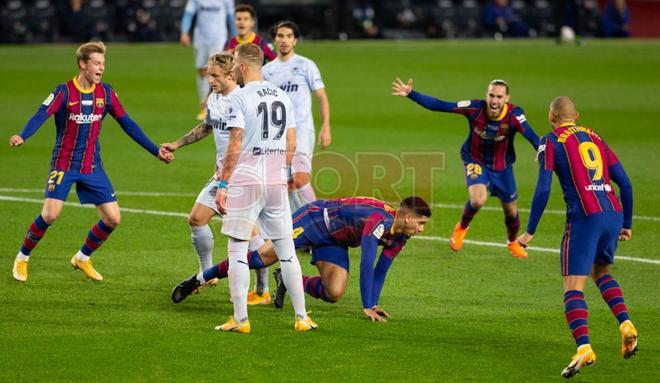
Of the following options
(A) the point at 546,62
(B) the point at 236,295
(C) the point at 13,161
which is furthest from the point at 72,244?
(A) the point at 546,62

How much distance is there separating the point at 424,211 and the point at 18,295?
143 inches

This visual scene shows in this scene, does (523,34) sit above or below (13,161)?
below

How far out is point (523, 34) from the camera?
40.2 meters

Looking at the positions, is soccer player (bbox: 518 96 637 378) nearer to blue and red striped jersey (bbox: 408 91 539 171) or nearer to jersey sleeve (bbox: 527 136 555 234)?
jersey sleeve (bbox: 527 136 555 234)

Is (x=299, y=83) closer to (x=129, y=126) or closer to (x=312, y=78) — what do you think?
(x=312, y=78)

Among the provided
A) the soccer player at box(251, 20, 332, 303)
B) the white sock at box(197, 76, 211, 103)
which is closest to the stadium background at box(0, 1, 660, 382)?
the white sock at box(197, 76, 211, 103)

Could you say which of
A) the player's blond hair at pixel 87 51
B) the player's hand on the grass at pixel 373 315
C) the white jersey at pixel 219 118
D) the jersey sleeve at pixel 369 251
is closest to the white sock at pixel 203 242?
the white jersey at pixel 219 118

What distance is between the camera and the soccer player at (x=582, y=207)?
26.1 feet

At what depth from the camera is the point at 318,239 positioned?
9516mm

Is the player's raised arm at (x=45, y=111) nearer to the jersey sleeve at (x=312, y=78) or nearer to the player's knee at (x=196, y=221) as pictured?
the player's knee at (x=196, y=221)

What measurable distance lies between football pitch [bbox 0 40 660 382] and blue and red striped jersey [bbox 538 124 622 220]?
1148 mm

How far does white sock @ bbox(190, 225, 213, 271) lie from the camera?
9789 millimetres

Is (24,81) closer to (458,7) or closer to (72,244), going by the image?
(72,244)

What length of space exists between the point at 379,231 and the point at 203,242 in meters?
1.75
